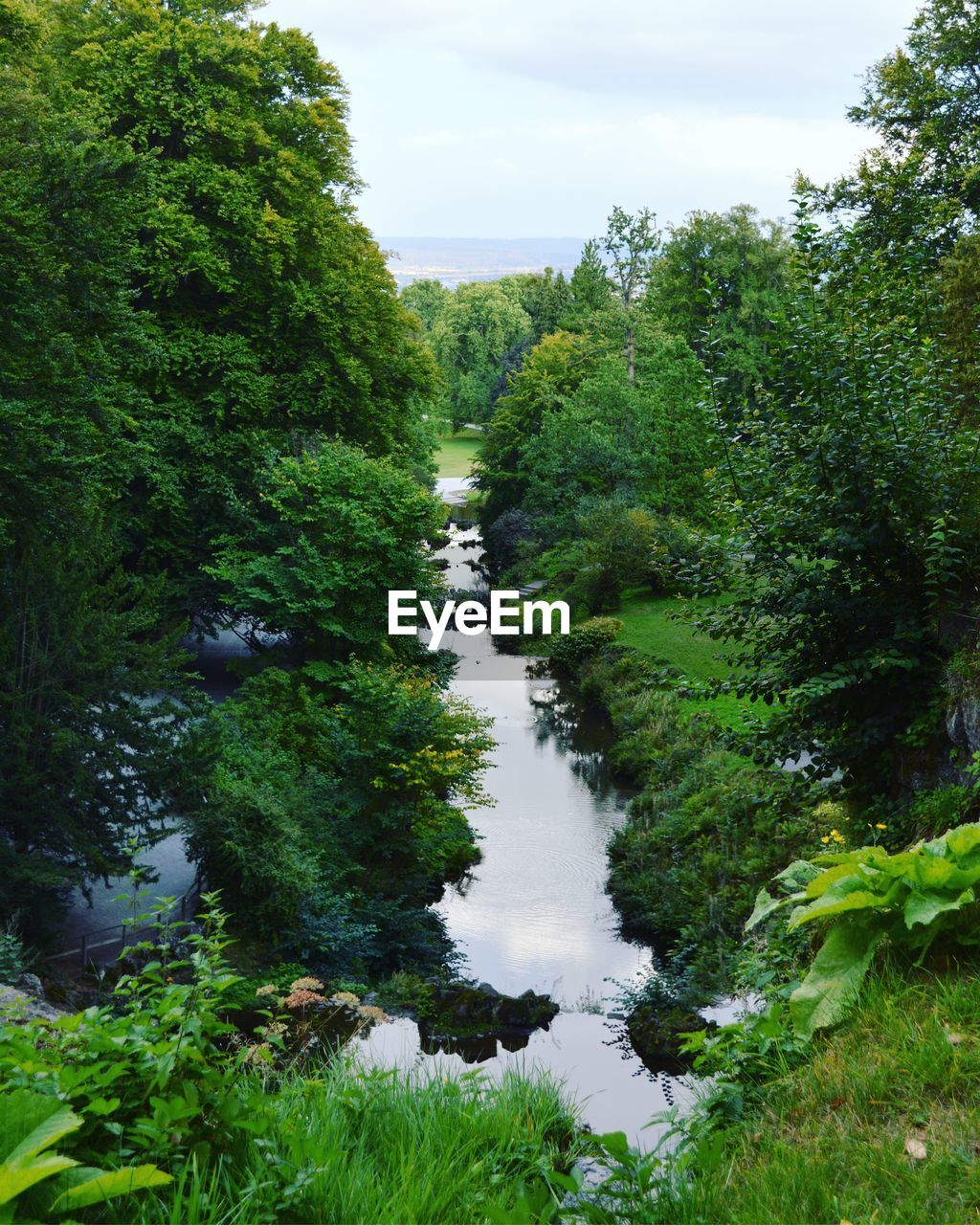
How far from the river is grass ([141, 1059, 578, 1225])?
0.61 m

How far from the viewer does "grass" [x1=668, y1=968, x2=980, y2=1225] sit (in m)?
3.33

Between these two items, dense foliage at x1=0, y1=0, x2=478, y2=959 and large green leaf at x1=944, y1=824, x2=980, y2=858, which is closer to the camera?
large green leaf at x1=944, y1=824, x2=980, y2=858

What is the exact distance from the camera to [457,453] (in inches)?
2852

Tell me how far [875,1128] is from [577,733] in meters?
18.5

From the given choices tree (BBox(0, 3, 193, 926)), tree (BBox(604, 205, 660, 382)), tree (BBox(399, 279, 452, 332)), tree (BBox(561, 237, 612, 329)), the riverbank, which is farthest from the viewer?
tree (BBox(399, 279, 452, 332))

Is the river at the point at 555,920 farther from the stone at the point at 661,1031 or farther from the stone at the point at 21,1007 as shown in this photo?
the stone at the point at 21,1007

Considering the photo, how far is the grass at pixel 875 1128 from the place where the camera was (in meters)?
3.33

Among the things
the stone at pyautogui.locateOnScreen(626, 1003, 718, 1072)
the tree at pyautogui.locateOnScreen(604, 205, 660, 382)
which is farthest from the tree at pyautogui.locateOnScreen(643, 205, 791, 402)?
the stone at pyautogui.locateOnScreen(626, 1003, 718, 1072)

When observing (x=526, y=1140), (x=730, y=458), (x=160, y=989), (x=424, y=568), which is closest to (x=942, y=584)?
(x=730, y=458)

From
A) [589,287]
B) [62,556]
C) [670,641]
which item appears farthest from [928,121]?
[589,287]

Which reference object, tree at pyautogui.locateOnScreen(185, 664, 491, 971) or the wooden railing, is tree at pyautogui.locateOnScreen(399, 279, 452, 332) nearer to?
tree at pyautogui.locateOnScreen(185, 664, 491, 971)

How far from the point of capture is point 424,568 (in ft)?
63.0

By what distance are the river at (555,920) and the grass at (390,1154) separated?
613 millimetres

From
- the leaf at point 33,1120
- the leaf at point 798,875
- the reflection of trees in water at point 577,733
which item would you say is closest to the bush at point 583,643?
the reflection of trees in water at point 577,733
